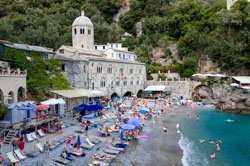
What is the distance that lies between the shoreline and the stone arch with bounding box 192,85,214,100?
90.9 ft

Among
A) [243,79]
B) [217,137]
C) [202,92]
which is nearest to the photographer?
[217,137]

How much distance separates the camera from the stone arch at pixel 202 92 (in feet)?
192

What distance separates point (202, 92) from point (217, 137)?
31263 mm

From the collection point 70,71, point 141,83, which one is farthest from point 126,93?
point 70,71

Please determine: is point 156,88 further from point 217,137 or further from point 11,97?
point 11,97

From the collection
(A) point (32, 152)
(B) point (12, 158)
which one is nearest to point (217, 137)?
(A) point (32, 152)

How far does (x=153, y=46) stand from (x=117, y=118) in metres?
43.5

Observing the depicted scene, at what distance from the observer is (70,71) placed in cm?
4325

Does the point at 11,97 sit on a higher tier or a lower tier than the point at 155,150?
higher

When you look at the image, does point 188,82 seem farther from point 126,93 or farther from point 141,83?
point 126,93

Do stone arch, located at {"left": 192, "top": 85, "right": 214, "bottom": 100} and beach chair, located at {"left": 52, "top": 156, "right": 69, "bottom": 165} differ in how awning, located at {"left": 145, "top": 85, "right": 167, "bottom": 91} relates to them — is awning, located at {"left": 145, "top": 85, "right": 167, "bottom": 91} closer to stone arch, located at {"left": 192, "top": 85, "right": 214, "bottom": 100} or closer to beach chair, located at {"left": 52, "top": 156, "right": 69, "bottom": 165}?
stone arch, located at {"left": 192, "top": 85, "right": 214, "bottom": 100}

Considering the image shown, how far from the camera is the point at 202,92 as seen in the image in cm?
5909

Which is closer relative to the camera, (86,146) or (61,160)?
(61,160)

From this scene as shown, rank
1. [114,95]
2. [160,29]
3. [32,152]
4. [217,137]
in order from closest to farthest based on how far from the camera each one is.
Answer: [32,152], [217,137], [114,95], [160,29]
